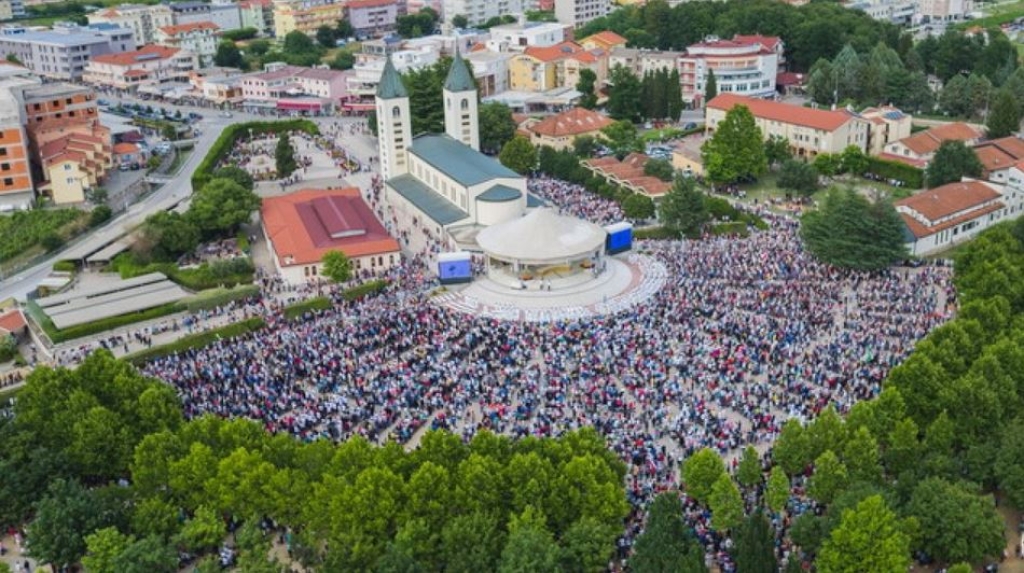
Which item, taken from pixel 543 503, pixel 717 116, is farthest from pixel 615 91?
pixel 543 503

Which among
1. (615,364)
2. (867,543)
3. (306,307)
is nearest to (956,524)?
(867,543)

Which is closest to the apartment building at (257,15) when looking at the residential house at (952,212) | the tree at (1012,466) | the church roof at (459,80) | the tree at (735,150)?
the church roof at (459,80)

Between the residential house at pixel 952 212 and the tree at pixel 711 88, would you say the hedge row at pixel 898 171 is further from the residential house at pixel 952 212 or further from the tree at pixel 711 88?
the tree at pixel 711 88

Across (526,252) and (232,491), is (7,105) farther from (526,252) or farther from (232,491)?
(232,491)

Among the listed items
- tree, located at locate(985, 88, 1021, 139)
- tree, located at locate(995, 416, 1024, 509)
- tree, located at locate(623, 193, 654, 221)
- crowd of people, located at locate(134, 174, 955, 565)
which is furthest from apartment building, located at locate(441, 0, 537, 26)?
tree, located at locate(995, 416, 1024, 509)

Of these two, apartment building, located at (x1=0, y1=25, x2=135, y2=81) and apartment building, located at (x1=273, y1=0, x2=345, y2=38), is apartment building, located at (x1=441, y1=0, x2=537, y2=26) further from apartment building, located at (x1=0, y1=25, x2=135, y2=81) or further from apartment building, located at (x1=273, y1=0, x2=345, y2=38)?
apartment building, located at (x1=0, y1=25, x2=135, y2=81)

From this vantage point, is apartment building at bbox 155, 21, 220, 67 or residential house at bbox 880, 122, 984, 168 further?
apartment building at bbox 155, 21, 220, 67
